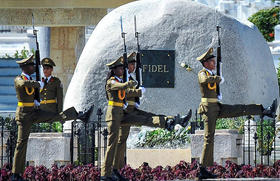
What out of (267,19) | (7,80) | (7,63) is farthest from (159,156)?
(267,19)

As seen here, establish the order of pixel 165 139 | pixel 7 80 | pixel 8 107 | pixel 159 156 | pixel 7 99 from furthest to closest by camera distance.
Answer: pixel 7 80
pixel 7 99
pixel 8 107
pixel 165 139
pixel 159 156

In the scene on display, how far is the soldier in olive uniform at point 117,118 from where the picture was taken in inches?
552

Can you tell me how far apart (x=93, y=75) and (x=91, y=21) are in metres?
5.52

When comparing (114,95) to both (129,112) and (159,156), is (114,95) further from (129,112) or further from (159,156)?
(159,156)

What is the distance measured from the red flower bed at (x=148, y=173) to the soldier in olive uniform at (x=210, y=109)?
17.4 inches

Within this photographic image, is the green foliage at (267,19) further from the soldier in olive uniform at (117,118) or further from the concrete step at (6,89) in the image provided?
the soldier in olive uniform at (117,118)

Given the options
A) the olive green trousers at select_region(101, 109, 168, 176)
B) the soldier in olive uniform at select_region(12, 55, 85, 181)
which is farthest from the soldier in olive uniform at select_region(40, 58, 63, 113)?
the olive green trousers at select_region(101, 109, 168, 176)

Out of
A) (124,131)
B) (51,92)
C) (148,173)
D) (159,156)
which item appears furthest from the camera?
(159,156)

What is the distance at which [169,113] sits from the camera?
66.1ft

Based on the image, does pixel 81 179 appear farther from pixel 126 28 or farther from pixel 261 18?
pixel 261 18

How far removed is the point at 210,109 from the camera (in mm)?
14453

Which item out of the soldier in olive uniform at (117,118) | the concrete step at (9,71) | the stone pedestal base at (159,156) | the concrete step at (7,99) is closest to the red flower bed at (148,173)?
the soldier in olive uniform at (117,118)

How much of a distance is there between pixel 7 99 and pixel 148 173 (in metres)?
14.9

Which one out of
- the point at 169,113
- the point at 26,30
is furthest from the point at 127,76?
the point at 26,30
